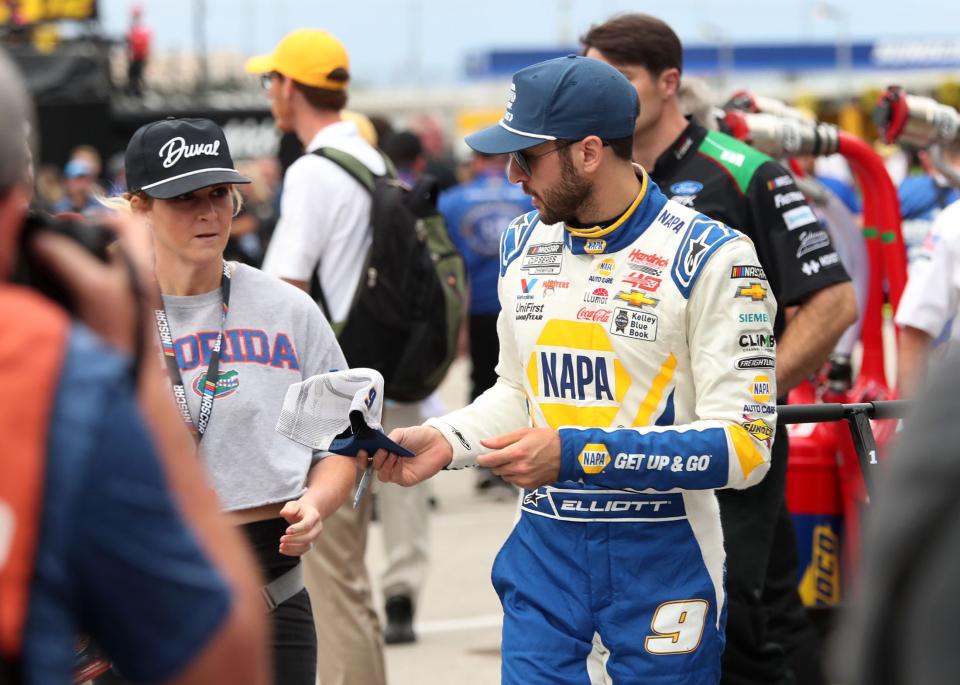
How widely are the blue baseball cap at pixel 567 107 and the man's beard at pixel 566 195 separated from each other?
7cm

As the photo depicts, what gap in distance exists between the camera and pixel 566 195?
3408mm

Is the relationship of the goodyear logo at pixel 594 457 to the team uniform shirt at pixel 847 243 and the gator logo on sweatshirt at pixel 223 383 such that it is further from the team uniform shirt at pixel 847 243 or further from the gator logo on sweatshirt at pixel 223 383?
the team uniform shirt at pixel 847 243

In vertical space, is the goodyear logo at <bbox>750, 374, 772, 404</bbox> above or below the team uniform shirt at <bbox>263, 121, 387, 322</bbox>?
above

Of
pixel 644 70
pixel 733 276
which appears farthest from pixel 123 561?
pixel 644 70

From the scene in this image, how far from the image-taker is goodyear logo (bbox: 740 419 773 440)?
3.22 metres

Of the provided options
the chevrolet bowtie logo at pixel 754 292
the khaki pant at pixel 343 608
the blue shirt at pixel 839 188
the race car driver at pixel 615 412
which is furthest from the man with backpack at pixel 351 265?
the blue shirt at pixel 839 188

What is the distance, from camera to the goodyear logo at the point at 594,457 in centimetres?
314

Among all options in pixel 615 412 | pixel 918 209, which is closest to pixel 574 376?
pixel 615 412

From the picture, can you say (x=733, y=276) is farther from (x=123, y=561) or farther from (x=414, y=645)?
(x=414, y=645)

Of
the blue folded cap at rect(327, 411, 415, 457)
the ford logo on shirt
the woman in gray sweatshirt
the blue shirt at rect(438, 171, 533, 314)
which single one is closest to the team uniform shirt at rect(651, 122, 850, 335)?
the ford logo on shirt

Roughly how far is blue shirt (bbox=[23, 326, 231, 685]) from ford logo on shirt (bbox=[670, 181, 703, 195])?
119 inches

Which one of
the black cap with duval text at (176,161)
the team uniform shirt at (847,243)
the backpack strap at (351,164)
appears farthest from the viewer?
the team uniform shirt at (847,243)

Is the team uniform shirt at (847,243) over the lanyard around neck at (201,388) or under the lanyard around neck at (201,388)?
under

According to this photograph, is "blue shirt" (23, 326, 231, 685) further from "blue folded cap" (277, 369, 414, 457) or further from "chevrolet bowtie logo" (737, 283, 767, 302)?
"chevrolet bowtie logo" (737, 283, 767, 302)
